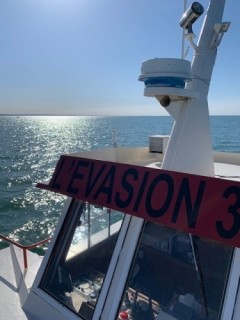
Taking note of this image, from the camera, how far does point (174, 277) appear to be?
10.5 ft

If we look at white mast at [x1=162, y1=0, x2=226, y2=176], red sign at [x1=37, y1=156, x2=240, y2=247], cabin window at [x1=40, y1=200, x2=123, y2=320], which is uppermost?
white mast at [x1=162, y1=0, x2=226, y2=176]

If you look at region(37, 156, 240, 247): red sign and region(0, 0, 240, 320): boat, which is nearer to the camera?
region(37, 156, 240, 247): red sign

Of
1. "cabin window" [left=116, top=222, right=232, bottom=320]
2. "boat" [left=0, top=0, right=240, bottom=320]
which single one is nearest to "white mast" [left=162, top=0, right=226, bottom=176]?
"boat" [left=0, top=0, right=240, bottom=320]

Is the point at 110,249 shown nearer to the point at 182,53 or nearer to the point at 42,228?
the point at 182,53

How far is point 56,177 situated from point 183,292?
2007 millimetres

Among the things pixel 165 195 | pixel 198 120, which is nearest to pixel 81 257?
pixel 165 195

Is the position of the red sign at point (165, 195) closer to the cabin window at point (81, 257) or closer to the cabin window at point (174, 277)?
the cabin window at point (174, 277)

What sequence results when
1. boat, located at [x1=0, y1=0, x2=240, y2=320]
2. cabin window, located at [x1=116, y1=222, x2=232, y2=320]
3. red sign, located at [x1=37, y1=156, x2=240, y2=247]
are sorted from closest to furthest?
red sign, located at [x1=37, y1=156, x2=240, y2=247] < boat, located at [x1=0, y1=0, x2=240, y2=320] < cabin window, located at [x1=116, y1=222, x2=232, y2=320]

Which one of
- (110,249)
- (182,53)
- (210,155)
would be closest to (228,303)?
(110,249)

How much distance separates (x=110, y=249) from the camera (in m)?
3.71

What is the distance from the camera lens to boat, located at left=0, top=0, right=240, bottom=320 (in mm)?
2768

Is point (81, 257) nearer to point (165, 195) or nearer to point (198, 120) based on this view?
point (165, 195)

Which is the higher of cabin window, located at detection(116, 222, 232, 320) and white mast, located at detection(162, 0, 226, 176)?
white mast, located at detection(162, 0, 226, 176)

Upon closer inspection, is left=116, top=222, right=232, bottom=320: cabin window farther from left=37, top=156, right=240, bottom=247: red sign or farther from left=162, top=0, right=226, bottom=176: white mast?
left=162, top=0, right=226, bottom=176: white mast
